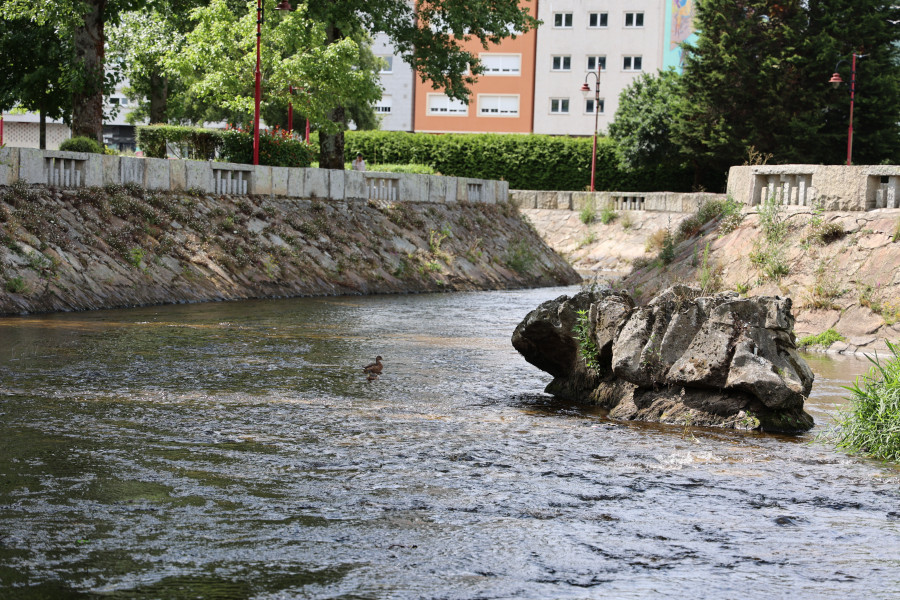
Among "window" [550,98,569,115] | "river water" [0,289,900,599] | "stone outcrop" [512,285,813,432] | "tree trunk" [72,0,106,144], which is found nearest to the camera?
"river water" [0,289,900,599]

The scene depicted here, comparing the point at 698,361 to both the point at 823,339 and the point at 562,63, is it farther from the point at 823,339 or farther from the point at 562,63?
the point at 562,63

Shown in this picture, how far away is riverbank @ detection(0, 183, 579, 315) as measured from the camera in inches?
703

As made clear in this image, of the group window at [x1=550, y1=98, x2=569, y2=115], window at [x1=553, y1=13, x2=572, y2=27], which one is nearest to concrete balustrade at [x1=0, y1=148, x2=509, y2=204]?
window at [x1=550, y1=98, x2=569, y2=115]

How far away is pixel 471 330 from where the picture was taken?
17016 mm

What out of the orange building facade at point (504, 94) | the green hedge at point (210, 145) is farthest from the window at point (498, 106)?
the green hedge at point (210, 145)

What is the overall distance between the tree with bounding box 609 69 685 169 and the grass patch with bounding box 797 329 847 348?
1219 inches

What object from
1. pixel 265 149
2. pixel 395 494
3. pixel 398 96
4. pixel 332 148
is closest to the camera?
pixel 395 494

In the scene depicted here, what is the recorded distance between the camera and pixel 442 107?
6750 cm

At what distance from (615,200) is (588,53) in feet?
97.0

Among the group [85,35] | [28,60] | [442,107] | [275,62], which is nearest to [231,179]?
[85,35]

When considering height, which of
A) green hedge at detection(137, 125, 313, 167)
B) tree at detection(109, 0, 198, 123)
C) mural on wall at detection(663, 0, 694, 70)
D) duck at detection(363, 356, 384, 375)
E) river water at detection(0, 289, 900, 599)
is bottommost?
river water at detection(0, 289, 900, 599)

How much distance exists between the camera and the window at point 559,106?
6619 centimetres

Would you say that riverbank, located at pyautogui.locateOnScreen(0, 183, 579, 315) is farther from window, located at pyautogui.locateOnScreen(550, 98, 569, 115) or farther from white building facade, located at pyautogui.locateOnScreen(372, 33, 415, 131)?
white building facade, located at pyautogui.locateOnScreen(372, 33, 415, 131)

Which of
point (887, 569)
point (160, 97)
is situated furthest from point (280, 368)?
point (160, 97)
